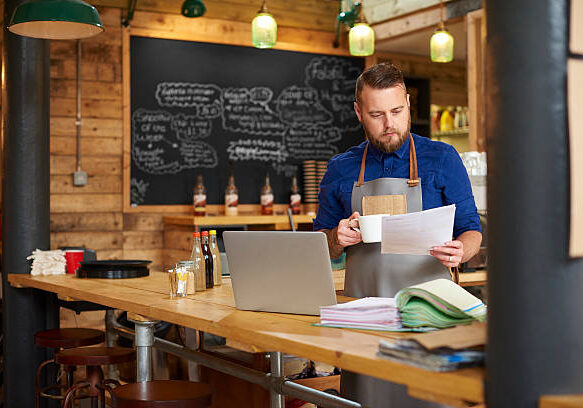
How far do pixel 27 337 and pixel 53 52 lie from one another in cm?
248

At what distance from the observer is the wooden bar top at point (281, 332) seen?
134 centimetres

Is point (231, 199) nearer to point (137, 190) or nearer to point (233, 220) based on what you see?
point (233, 220)

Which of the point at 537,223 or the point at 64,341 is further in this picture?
the point at 64,341

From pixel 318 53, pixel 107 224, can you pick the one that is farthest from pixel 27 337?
pixel 318 53

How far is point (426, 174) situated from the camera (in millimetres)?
2600

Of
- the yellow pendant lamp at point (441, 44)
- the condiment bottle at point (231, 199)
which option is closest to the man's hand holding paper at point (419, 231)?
the yellow pendant lamp at point (441, 44)

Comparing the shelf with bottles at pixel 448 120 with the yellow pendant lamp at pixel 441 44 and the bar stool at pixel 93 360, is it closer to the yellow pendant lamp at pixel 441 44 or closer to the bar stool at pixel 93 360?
the yellow pendant lamp at pixel 441 44

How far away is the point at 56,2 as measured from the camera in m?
3.23

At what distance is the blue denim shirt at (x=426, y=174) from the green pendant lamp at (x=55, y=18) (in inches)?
53.4

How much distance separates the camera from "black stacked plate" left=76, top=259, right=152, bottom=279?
3629mm

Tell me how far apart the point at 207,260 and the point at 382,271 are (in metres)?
0.77

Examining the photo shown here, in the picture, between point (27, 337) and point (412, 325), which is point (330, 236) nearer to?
point (412, 325)

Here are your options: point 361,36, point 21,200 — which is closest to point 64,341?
point 21,200

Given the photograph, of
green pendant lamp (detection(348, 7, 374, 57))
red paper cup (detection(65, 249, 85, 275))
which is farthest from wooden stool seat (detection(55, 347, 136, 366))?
green pendant lamp (detection(348, 7, 374, 57))
